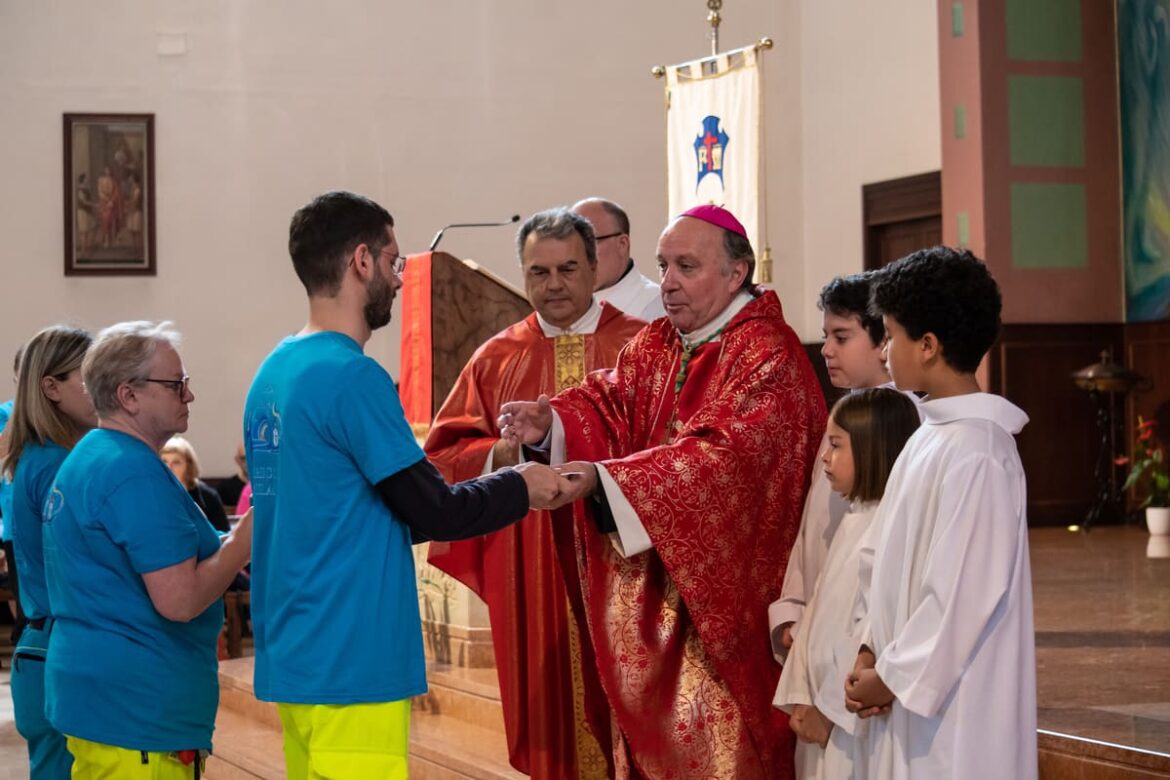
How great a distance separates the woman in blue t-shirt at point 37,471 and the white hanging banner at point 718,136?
5.31 metres

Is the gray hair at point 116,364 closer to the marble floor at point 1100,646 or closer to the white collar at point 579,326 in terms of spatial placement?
the white collar at point 579,326

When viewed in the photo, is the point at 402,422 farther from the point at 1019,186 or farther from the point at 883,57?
the point at 883,57

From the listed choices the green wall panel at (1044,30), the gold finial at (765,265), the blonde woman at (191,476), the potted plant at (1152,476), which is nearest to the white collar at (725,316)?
the gold finial at (765,265)

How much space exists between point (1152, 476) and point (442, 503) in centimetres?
780

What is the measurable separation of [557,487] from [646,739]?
0.69 m

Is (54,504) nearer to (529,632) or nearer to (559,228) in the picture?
(529,632)

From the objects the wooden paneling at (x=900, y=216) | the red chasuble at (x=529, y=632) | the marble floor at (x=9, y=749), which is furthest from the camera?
the wooden paneling at (x=900, y=216)

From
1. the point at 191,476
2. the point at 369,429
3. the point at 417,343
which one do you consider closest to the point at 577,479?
the point at 369,429

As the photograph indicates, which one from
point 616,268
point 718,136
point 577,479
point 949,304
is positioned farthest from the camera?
point 718,136

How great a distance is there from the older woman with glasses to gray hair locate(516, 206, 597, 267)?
53.8 inches

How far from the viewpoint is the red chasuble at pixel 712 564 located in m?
3.20

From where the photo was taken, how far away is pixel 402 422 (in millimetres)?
2547

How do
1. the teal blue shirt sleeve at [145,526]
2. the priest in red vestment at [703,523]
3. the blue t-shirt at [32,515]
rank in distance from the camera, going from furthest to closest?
the blue t-shirt at [32,515] → the priest in red vestment at [703,523] → the teal blue shirt sleeve at [145,526]

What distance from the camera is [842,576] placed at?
301 cm
